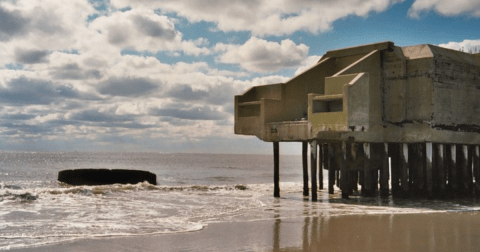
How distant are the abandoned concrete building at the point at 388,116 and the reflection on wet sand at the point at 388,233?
503cm

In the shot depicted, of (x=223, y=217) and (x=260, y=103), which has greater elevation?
(x=260, y=103)

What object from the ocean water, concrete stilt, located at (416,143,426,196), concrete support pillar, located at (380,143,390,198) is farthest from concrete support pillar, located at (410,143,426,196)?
concrete support pillar, located at (380,143,390,198)

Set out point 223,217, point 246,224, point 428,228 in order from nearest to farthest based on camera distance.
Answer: point 428,228, point 246,224, point 223,217

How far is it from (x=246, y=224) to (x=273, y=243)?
10.9 feet

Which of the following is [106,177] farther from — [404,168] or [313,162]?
[404,168]

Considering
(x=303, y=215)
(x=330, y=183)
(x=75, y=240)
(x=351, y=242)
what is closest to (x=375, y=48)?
(x=330, y=183)

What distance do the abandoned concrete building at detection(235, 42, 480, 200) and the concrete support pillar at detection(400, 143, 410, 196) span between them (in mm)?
44

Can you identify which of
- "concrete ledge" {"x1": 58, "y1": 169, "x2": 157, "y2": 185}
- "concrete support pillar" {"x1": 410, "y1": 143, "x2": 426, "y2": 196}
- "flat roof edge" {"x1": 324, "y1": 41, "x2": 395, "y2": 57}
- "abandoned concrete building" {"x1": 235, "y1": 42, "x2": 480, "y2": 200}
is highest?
"flat roof edge" {"x1": 324, "y1": 41, "x2": 395, "y2": 57}

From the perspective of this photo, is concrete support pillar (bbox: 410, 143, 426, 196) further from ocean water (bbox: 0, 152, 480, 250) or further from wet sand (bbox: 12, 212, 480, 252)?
wet sand (bbox: 12, 212, 480, 252)

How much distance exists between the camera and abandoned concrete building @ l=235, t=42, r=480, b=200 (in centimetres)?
2027

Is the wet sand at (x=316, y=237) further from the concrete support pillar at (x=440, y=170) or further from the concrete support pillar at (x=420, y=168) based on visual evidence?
the concrete support pillar at (x=440, y=170)

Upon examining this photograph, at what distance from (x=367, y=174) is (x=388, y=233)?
387 inches

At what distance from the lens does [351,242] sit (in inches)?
445

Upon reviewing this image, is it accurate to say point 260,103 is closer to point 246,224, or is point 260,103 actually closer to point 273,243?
point 246,224
